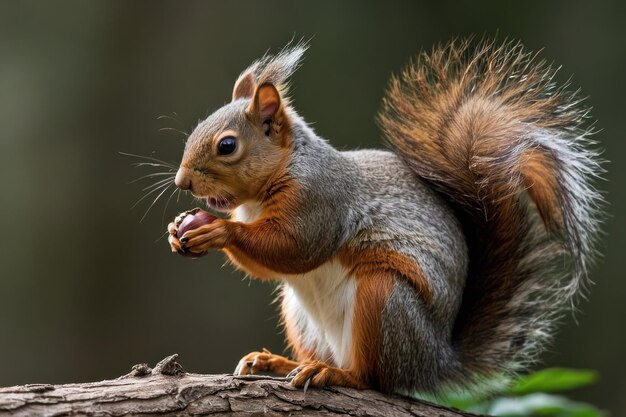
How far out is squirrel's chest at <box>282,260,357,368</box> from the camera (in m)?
2.41

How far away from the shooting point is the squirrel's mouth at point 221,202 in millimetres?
2416

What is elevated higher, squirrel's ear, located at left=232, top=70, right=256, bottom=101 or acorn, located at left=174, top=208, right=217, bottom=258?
squirrel's ear, located at left=232, top=70, right=256, bottom=101

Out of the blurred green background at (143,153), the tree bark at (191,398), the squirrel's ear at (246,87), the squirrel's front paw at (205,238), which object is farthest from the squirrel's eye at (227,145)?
the blurred green background at (143,153)

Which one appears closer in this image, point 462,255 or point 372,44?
point 462,255

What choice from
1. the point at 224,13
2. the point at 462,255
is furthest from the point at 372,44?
the point at 462,255

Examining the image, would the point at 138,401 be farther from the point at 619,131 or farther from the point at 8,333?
the point at 619,131

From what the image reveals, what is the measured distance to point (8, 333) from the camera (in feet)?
16.9

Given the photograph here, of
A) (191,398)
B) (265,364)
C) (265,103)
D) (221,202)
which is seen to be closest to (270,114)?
(265,103)

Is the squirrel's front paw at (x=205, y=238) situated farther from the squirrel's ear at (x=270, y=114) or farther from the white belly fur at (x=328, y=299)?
the squirrel's ear at (x=270, y=114)

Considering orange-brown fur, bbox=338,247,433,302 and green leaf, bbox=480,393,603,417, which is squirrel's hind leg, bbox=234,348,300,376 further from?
green leaf, bbox=480,393,603,417

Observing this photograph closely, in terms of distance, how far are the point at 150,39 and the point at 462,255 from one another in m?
3.40

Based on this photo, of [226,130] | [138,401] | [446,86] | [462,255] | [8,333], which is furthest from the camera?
[8,333]

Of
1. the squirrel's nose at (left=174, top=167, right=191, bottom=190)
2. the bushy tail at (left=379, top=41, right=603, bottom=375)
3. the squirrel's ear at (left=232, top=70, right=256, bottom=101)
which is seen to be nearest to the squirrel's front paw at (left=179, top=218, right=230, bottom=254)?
the squirrel's nose at (left=174, top=167, right=191, bottom=190)

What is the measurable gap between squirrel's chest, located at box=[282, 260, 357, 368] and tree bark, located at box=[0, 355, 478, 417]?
0.60 feet
